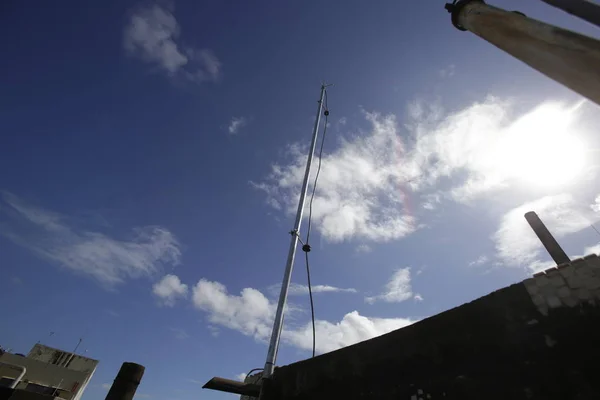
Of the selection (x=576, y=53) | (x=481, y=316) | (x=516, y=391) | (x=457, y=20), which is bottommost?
(x=516, y=391)

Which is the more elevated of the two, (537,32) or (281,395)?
(537,32)

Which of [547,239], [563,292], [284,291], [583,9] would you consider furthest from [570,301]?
[547,239]

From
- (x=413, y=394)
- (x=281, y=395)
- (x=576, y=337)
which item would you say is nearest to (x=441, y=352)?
(x=413, y=394)

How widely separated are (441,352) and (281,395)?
348 centimetres

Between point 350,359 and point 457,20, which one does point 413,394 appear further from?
point 457,20

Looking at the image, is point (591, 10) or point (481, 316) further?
point (481, 316)

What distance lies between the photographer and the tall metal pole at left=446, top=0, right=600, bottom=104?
272 centimetres

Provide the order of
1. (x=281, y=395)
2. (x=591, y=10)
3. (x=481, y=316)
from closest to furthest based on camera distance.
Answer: (x=591, y=10), (x=481, y=316), (x=281, y=395)

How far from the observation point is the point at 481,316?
3.86 m

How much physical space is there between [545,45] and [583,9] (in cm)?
48

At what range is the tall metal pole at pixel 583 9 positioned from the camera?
3.01 m

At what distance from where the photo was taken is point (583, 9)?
3.09 meters

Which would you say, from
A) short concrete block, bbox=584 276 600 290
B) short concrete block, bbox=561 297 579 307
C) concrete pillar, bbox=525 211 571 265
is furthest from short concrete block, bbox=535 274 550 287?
concrete pillar, bbox=525 211 571 265

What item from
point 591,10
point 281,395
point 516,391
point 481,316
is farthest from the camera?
point 281,395
